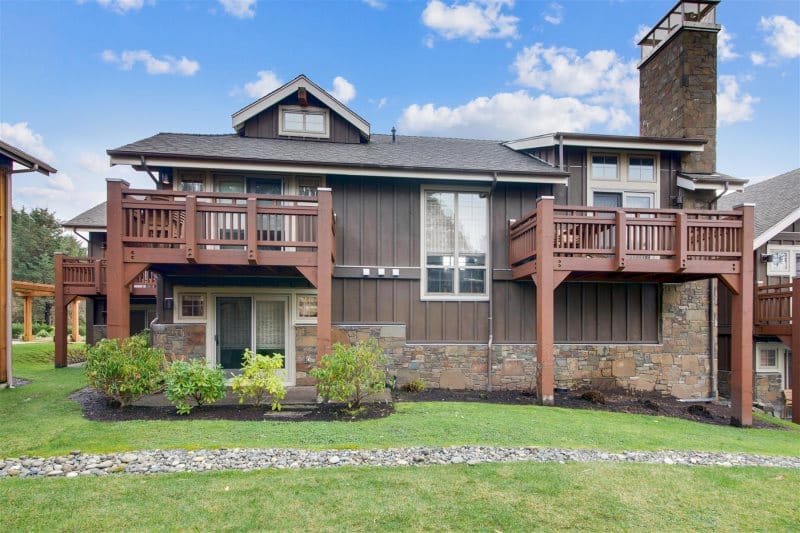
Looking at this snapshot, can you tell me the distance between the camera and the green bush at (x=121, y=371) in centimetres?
615

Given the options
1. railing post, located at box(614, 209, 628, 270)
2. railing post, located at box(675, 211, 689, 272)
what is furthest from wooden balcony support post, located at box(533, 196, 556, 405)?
railing post, located at box(675, 211, 689, 272)

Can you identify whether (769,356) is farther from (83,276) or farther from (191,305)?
(83,276)

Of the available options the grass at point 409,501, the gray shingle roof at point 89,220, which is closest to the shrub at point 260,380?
the grass at point 409,501

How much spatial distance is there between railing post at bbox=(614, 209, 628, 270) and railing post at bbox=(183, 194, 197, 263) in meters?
7.66

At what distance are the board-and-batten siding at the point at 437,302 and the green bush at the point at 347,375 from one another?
2058 millimetres

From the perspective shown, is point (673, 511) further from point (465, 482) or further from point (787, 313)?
point (787, 313)

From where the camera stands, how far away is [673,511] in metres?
3.50

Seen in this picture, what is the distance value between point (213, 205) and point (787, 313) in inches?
561

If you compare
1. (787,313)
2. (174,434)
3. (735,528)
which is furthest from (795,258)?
(174,434)

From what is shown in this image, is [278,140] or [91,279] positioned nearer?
[278,140]

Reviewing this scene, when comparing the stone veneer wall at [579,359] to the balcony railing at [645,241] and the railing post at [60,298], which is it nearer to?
the balcony railing at [645,241]

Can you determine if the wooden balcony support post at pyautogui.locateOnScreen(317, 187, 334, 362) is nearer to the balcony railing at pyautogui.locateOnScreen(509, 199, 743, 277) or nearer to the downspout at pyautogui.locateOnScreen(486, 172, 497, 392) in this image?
the downspout at pyautogui.locateOnScreen(486, 172, 497, 392)

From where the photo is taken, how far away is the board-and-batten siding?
8625 millimetres

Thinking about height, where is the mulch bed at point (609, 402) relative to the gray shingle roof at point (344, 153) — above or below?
below
